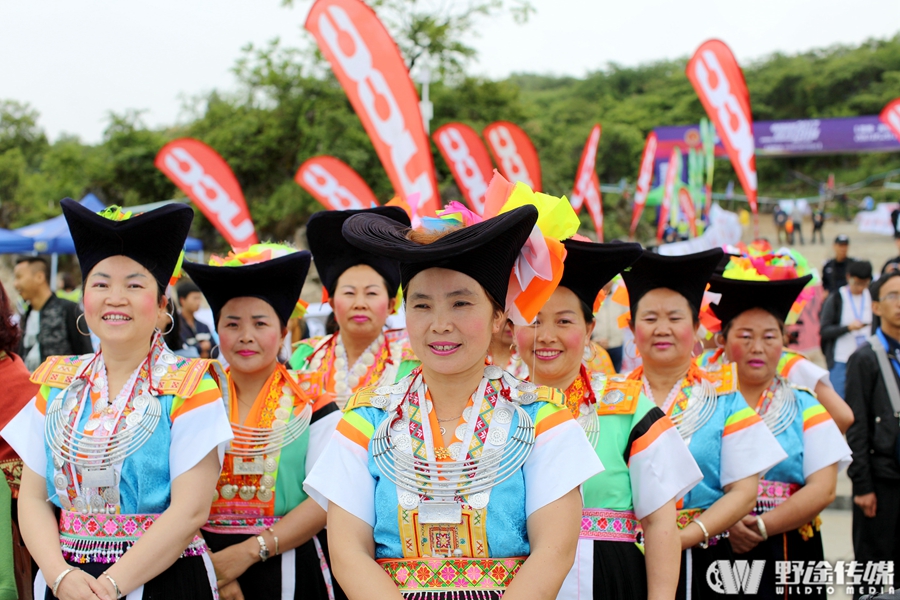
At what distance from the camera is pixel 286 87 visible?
2389 cm

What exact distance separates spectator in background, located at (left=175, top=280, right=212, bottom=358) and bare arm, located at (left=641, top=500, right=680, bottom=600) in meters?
5.08

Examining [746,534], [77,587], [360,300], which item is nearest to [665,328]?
[746,534]

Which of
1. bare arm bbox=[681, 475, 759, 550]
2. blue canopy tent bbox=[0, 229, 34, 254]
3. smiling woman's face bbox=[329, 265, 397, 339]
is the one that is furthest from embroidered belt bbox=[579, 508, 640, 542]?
blue canopy tent bbox=[0, 229, 34, 254]

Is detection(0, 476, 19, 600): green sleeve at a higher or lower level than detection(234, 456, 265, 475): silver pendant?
lower

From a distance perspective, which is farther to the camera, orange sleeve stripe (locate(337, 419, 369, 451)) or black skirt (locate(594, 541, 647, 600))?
black skirt (locate(594, 541, 647, 600))

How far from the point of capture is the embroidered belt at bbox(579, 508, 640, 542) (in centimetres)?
229

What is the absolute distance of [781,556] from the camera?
326 centimetres

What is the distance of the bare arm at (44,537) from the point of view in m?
2.16

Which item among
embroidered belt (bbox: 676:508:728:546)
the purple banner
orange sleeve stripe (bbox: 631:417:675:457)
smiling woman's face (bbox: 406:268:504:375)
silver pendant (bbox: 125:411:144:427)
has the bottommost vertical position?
embroidered belt (bbox: 676:508:728:546)

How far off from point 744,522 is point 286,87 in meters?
23.1

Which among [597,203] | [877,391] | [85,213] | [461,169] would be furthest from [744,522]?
[597,203]

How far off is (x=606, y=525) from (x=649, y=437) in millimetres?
300

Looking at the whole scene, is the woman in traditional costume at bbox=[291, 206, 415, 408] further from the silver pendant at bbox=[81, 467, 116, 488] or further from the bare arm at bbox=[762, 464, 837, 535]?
the bare arm at bbox=[762, 464, 837, 535]

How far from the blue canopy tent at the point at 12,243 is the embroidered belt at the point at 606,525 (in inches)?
424
